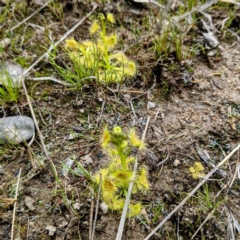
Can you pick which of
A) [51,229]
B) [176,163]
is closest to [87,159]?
[51,229]

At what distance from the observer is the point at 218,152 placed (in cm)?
171

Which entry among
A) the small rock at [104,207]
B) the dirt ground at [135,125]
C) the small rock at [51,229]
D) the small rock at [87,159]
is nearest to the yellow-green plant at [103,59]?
the dirt ground at [135,125]

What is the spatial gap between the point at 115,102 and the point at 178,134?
48cm

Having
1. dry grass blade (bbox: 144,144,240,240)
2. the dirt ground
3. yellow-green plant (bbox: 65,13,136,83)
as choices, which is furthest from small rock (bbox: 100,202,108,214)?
yellow-green plant (bbox: 65,13,136,83)

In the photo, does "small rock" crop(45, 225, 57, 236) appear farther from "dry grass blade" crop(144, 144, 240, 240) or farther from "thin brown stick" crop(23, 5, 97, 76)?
"thin brown stick" crop(23, 5, 97, 76)

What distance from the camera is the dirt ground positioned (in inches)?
58.9

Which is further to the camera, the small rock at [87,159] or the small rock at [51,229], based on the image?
the small rock at [87,159]

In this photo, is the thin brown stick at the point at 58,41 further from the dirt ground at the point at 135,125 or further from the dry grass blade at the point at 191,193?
the dry grass blade at the point at 191,193

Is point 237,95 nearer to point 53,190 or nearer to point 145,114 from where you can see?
point 145,114

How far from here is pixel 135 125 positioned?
72.4 inches

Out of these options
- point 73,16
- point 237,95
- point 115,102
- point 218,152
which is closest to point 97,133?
point 115,102

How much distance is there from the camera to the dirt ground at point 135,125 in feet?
4.91

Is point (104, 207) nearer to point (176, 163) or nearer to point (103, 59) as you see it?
point (176, 163)

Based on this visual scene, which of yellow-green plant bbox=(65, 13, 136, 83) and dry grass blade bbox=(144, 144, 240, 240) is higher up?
yellow-green plant bbox=(65, 13, 136, 83)
